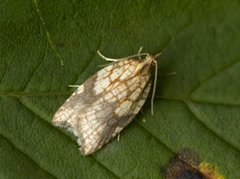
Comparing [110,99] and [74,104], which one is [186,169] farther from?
[74,104]

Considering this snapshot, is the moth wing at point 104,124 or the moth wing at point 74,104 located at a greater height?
the moth wing at point 74,104

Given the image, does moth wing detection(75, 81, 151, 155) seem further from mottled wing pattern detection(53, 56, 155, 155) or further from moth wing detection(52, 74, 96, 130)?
moth wing detection(52, 74, 96, 130)

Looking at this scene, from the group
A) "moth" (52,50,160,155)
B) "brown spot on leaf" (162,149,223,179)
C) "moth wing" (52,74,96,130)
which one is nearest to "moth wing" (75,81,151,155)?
"moth" (52,50,160,155)

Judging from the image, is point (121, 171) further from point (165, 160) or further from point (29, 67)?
point (29, 67)

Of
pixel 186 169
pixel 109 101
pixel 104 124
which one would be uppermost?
pixel 109 101

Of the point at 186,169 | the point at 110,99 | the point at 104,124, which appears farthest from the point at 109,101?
the point at 186,169

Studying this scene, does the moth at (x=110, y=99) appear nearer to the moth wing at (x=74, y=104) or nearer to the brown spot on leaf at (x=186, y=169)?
the moth wing at (x=74, y=104)

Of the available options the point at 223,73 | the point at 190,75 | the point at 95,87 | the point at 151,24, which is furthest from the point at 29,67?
the point at 223,73

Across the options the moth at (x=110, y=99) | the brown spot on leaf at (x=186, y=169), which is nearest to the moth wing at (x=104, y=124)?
the moth at (x=110, y=99)

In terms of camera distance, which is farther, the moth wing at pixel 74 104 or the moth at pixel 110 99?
the moth at pixel 110 99
